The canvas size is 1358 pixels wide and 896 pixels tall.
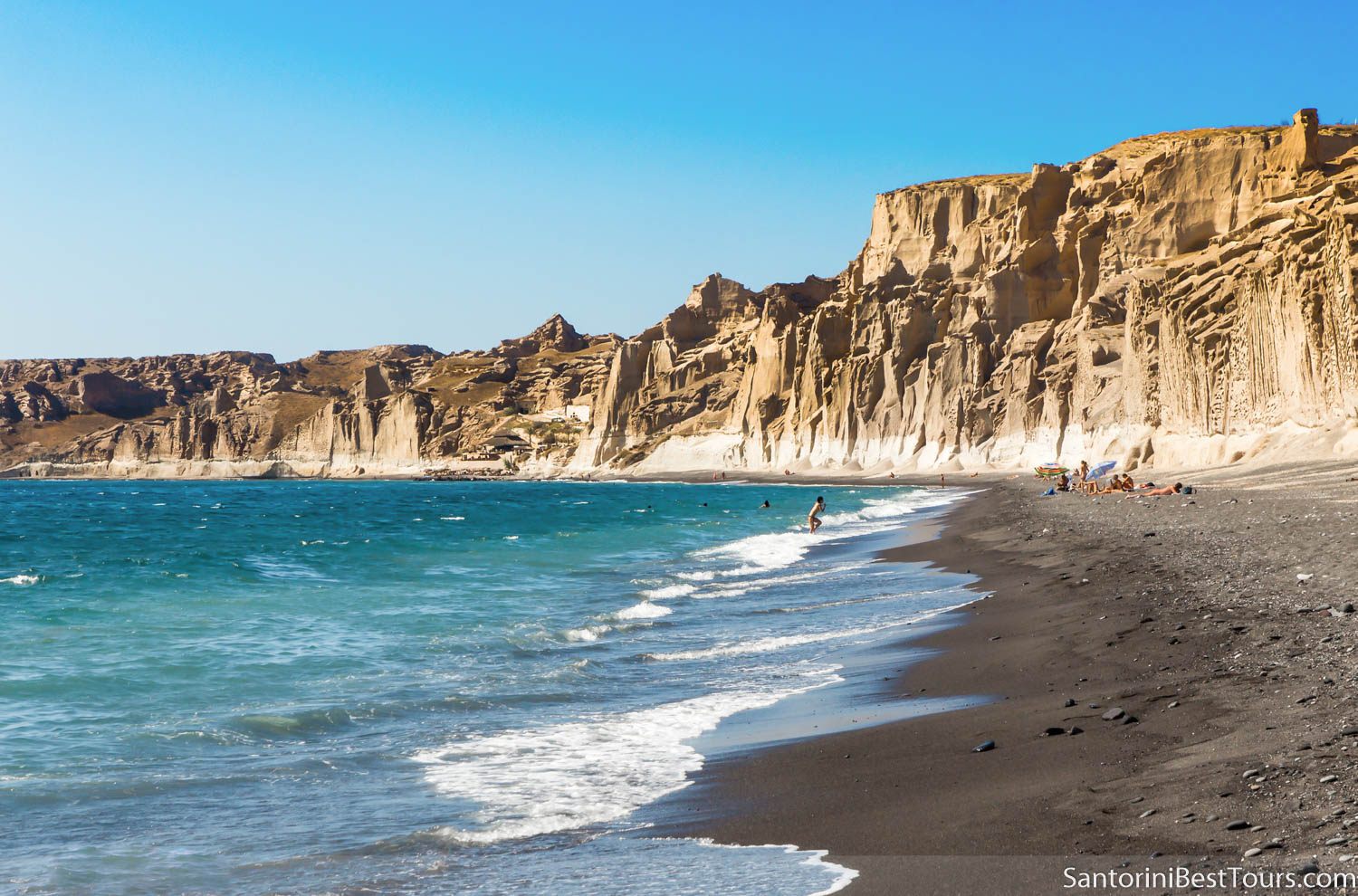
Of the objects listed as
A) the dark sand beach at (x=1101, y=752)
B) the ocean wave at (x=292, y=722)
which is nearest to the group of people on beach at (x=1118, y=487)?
the dark sand beach at (x=1101, y=752)

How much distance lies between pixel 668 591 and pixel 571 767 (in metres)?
13.0

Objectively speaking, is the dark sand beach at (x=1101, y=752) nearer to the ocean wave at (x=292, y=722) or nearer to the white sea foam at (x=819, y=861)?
the white sea foam at (x=819, y=861)

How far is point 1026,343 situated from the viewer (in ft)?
305

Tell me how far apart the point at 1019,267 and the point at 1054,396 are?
669 inches

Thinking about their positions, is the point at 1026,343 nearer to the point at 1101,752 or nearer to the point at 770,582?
the point at 770,582

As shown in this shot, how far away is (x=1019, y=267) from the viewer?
9644 cm

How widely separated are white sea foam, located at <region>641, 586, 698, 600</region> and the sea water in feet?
0.52

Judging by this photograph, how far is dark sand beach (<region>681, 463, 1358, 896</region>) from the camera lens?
5223 mm

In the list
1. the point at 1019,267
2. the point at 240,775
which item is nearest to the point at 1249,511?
the point at 240,775

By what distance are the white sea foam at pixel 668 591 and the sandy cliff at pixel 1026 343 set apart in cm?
2951

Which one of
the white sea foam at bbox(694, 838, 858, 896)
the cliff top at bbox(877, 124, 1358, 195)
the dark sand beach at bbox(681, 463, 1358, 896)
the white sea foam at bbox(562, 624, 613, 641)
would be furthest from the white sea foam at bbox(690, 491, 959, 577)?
the cliff top at bbox(877, 124, 1358, 195)

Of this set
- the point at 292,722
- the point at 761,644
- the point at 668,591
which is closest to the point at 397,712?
the point at 292,722

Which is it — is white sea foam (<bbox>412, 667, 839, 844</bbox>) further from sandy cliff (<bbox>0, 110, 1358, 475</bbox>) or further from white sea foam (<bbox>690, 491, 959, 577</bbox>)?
sandy cliff (<bbox>0, 110, 1358, 475</bbox>)

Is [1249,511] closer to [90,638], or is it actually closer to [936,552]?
[936,552]
